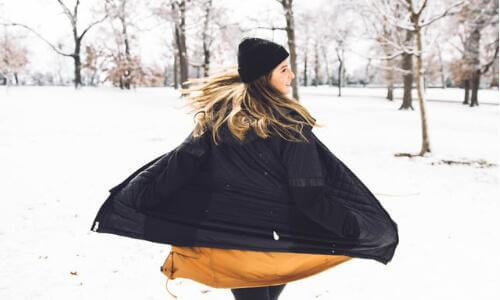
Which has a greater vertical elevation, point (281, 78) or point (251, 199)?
point (281, 78)

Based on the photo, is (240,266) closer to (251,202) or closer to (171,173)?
(251,202)

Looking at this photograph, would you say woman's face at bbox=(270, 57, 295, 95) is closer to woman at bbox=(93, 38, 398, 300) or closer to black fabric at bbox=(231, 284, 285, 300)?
woman at bbox=(93, 38, 398, 300)

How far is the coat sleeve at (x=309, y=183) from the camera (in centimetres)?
188

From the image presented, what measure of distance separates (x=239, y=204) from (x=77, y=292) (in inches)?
111

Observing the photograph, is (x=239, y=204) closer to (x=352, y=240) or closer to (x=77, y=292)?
(x=352, y=240)

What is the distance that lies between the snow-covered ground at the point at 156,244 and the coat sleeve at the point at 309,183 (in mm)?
539

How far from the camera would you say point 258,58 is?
210cm

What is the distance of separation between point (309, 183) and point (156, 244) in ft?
13.0

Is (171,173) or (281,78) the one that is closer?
(171,173)

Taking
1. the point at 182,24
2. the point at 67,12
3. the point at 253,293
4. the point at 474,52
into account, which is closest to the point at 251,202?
the point at 253,293

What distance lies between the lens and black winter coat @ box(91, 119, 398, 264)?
6.47 ft

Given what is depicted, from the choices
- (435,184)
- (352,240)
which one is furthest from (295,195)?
(435,184)

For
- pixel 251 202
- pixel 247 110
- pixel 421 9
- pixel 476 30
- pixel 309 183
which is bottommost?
pixel 251 202

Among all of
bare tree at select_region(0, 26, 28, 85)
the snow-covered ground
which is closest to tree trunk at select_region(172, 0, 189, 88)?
the snow-covered ground
